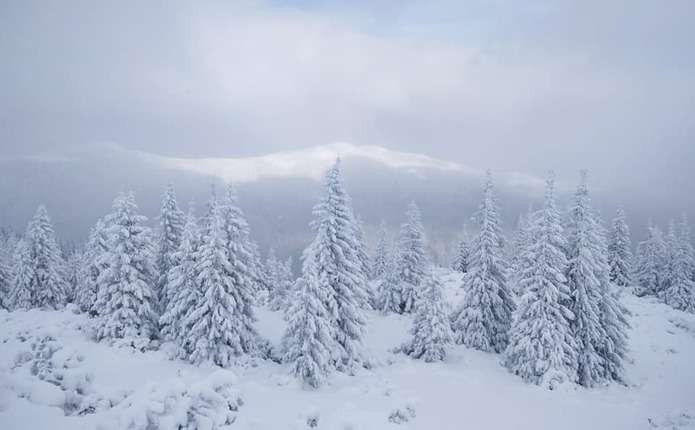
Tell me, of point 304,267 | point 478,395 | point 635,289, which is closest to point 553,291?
point 478,395

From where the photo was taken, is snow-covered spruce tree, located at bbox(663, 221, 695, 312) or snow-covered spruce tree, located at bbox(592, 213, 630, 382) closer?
snow-covered spruce tree, located at bbox(592, 213, 630, 382)

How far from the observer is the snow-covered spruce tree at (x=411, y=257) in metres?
41.3

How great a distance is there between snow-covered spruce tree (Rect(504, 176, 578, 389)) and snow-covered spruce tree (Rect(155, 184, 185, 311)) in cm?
2482

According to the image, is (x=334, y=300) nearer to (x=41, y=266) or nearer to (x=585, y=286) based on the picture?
(x=585, y=286)

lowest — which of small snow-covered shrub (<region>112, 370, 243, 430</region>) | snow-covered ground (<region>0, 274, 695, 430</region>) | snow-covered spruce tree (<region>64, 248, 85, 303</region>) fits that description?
snow-covered spruce tree (<region>64, 248, 85, 303</region>)

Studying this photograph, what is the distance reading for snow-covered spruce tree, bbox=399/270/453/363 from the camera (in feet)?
92.0

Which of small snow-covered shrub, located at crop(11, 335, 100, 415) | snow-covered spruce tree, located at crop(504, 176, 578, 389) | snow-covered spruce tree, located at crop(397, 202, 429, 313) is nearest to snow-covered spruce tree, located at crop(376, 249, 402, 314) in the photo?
snow-covered spruce tree, located at crop(397, 202, 429, 313)

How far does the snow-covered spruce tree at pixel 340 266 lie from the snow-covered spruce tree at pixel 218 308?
567cm

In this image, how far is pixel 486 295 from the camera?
31.2 meters

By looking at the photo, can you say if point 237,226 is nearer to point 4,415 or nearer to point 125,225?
point 125,225

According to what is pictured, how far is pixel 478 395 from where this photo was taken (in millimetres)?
22688

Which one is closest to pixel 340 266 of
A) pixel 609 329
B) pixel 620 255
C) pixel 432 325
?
pixel 432 325

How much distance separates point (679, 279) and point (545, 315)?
120 feet

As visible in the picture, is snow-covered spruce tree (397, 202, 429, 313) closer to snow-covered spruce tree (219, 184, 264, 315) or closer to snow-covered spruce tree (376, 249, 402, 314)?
snow-covered spruce tree (376, 249, 402, 314)
